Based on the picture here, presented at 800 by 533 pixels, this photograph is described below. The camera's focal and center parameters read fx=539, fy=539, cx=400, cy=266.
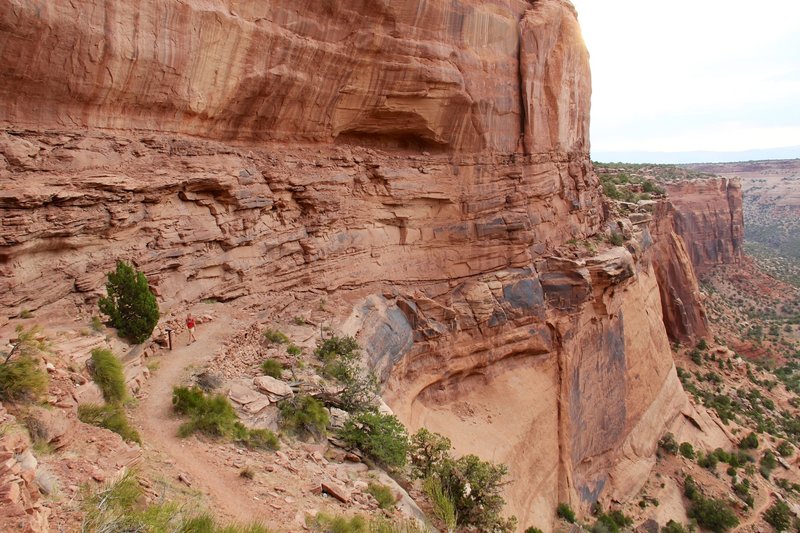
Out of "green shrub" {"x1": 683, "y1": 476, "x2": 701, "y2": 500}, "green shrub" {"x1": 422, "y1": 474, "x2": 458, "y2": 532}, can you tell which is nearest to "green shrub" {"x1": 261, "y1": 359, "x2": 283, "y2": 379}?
"green shrub" {"x1": 422, "y1": 474, "x2": 458, "y2": 532}

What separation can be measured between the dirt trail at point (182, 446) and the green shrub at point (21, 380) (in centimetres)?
209

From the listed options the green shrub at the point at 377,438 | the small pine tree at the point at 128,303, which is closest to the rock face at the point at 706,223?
the green shrub at the point at 377,438

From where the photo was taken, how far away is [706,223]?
2854 inches

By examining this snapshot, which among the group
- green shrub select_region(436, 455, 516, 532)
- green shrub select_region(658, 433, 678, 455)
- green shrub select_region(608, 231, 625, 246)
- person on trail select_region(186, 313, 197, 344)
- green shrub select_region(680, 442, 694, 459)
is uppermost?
person on trail select_region(186, 313, 197, 344)

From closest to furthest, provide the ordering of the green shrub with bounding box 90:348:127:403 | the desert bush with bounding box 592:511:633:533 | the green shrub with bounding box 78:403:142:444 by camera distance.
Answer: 1. the green shrub with bounding box 78:403:142:444
2. the green shrub with bounding box 90:348:127:403
3. the desert bush with bounding box 592:511:633:533

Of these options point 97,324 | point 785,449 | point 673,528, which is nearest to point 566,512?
point 673,528

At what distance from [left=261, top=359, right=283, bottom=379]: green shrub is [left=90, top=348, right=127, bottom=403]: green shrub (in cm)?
364

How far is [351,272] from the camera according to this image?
19.8m

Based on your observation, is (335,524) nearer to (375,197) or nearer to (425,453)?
(425,453)

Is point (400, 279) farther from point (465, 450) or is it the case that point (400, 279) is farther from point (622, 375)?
point (622, 375)

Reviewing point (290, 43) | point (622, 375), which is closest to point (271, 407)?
point (290, 43)

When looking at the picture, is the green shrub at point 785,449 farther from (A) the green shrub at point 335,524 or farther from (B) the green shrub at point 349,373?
(A) the green shrub at point 335,524

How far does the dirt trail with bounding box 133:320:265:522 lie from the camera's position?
8.75 meters

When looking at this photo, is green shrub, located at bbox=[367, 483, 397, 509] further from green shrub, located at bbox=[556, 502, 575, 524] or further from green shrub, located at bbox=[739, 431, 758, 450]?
green shrub, located at bbox=[739, 431, 758, 450]
